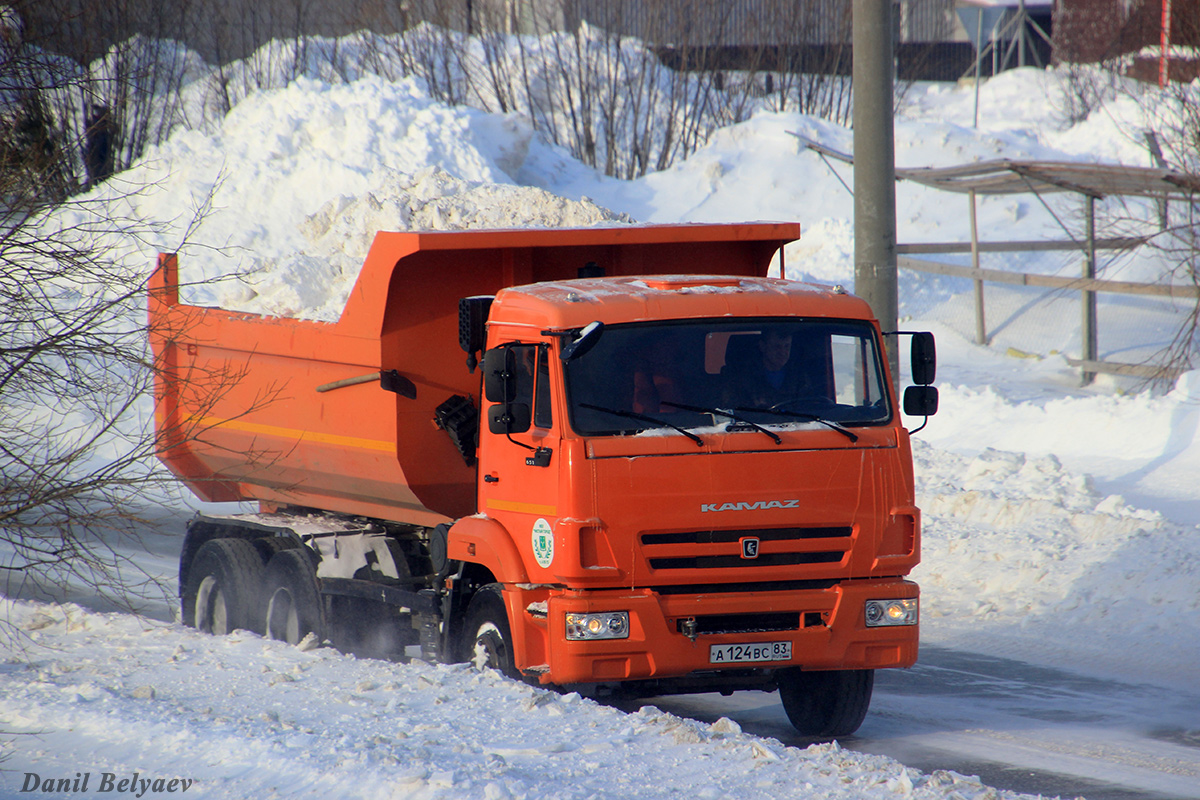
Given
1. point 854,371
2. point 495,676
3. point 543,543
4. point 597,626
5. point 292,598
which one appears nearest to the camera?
point 597,626

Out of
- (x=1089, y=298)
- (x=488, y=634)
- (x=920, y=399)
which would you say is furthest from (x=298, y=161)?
(x=920, y=399)

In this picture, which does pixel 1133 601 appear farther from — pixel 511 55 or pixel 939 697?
pixel 511 55

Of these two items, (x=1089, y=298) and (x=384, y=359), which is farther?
(x=1089, y=298)

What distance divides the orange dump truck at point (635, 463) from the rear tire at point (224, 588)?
142 centimetres

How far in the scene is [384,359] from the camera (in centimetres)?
820

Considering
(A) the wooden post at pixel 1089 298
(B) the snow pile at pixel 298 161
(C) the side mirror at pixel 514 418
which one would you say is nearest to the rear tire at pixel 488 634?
(C) the side mirror at pixel 514 418

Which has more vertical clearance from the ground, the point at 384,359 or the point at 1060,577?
the point at 384,359

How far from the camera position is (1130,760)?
A: 6871 millimetres

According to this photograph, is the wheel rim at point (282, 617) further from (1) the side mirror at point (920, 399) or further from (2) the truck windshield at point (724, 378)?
(1) the side mirror at point (920, 399)

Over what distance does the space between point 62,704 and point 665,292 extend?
3826 millimetres

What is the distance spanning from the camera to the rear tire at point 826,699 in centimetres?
737

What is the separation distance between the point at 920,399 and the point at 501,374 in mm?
2526

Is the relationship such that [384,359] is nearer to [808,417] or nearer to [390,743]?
[808,417]

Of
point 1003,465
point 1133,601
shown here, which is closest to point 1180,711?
point 1133,601
